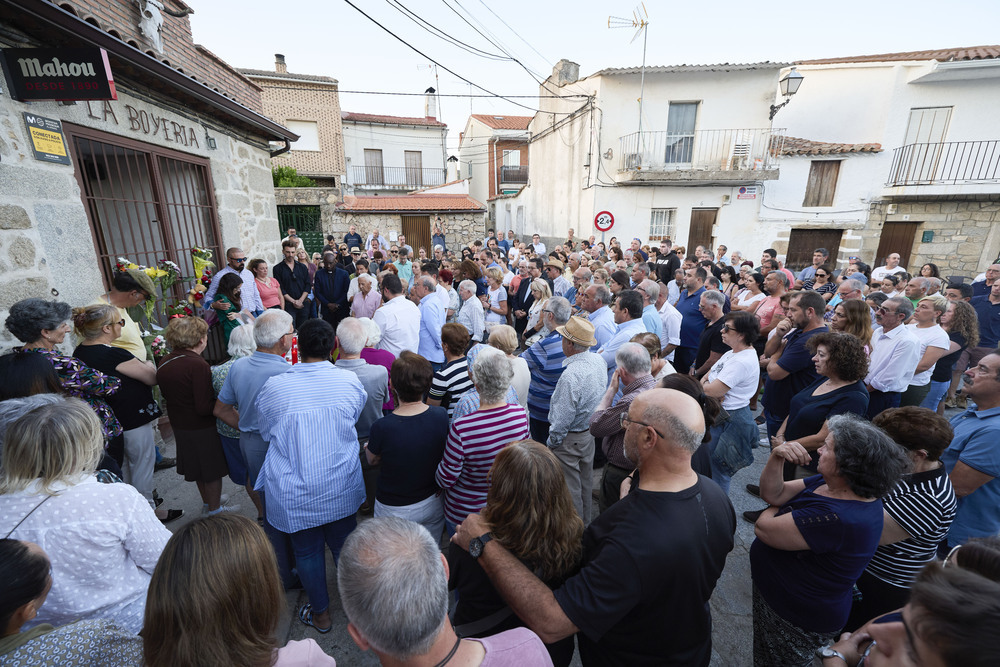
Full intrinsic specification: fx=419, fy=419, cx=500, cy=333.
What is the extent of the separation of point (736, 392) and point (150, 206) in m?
6.78

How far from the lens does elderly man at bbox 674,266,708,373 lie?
525 cm

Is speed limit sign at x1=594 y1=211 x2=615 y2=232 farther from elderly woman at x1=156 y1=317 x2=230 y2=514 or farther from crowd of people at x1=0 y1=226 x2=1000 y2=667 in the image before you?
elderly woman at x1=156 y1=317 x2=230 y2=514

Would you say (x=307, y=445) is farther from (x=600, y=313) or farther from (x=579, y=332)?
(x=600, y=313)

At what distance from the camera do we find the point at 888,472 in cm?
157

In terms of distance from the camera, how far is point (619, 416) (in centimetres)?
258

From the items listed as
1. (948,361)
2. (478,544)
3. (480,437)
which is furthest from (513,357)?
(948,361)

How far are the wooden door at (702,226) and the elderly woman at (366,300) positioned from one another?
489 inches

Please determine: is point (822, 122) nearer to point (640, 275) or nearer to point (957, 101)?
point (957, 101)

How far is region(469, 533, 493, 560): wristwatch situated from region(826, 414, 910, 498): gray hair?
1.41 metres

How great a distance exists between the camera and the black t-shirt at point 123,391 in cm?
277

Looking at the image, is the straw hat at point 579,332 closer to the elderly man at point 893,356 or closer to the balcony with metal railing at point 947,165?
the elderly man at point 893,356

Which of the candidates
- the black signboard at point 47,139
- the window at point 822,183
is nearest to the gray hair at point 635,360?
the black signboard at point 47,139

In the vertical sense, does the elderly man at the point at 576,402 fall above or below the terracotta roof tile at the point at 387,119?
below

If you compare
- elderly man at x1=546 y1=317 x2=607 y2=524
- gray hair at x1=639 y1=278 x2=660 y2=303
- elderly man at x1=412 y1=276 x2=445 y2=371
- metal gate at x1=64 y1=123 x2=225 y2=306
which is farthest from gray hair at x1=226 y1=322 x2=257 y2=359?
gray hair at x1=639 y1=278 x2=660 y2=303
